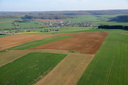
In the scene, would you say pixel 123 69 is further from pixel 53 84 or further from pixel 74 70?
pixel 53 84

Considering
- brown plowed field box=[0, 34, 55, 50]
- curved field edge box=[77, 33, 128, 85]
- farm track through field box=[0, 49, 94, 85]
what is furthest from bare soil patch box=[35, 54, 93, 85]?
brown plowed field box=[0, 34, 55, 50]

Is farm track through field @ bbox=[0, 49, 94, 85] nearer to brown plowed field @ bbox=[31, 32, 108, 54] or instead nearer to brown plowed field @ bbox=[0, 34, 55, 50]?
brown plowed field @ bbox=[31, 32, 108, 54]

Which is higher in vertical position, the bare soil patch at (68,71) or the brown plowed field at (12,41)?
the bare soil patch at (68,71)

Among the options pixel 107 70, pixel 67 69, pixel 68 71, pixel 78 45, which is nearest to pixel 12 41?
pixel 78 45

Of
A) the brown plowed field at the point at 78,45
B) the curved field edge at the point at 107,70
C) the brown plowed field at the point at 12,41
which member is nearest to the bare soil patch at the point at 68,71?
the curved field edge at the point at 107,70

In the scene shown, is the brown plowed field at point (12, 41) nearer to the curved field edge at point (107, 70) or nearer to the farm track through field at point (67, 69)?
the farm track through field at point (67, 69)

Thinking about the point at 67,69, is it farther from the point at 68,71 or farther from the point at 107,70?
the point at 107,70

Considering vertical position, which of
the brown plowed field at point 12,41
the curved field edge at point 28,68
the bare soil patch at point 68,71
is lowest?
the brown plowed field at point 12,41
